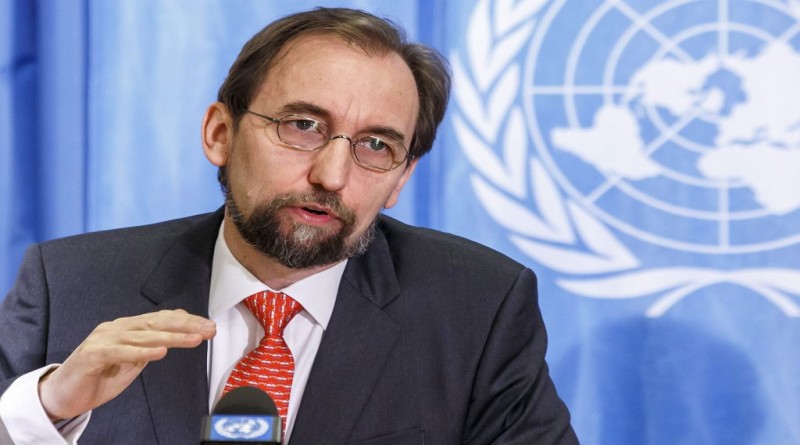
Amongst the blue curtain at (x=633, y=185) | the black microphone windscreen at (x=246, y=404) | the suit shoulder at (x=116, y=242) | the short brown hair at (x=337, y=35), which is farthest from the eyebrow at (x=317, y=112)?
the black microphone windscreen at (x=246, y=404)

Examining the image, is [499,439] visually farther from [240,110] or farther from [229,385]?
[240,110]

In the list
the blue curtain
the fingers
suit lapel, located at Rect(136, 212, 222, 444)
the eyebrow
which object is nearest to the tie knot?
suit lapel, located at Rect(136, 212, 222, 444)

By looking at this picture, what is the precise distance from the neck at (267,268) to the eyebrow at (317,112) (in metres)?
0.28

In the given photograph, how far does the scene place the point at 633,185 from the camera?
2.32 meters

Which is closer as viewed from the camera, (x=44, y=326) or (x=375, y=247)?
(x=44, y=326)

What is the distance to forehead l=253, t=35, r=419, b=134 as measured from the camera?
6.17 feet

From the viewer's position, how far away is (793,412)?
2273 mm

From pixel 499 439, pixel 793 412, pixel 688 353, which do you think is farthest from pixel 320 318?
pixel 793 412

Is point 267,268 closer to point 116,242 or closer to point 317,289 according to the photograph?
point 317,289

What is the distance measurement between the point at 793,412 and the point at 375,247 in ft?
3.50

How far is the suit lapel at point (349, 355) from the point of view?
1.79 metres

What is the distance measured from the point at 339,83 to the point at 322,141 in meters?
0.12

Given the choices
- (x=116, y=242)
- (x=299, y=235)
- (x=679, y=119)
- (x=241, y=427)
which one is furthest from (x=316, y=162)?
(x=679, y=119)

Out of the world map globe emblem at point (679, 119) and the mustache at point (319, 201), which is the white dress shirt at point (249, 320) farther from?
the world map globe emblem at point (679, 119)
